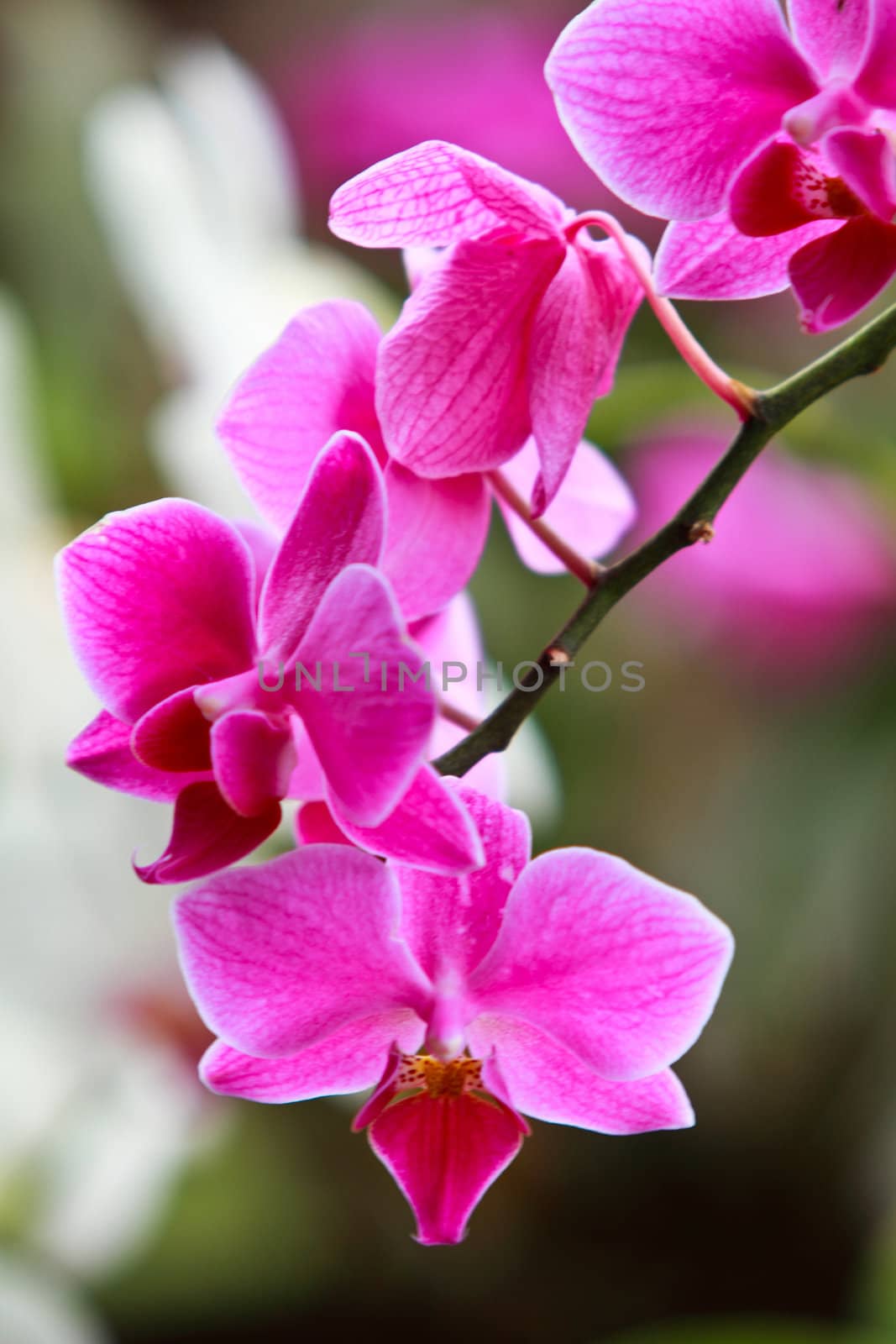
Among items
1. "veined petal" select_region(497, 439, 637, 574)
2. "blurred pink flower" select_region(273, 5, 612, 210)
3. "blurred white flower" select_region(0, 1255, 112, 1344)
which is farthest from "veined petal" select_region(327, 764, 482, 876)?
"blurred pink flower" select_region(273, 5, 612, 210)

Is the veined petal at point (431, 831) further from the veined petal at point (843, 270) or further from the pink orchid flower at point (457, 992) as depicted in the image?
the veined petal at point (843, 270)

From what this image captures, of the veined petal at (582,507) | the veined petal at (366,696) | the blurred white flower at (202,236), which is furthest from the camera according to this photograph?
the blurred white flower at (202,236)

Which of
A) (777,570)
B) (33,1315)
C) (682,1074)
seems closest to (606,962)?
(33,1315)

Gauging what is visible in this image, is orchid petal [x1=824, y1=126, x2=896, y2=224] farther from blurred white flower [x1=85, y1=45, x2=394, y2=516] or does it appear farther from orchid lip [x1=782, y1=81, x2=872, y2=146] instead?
blurred white flower [x1=85, y1=45, x2=394, y2=516]

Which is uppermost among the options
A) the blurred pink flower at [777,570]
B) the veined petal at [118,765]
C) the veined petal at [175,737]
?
the veined petal at [175,737]

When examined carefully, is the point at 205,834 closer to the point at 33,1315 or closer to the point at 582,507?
the point at 582,507

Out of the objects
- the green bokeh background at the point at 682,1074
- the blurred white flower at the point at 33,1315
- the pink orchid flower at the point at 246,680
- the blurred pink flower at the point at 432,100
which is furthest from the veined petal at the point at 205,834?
the blurred pink flower at the point at 432,100

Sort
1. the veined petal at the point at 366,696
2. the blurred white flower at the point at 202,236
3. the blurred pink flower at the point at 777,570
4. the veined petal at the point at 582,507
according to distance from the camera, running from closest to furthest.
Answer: the veined petal at the point at 366,696 → the veined petal at the point at 582,507 → the blurred white flower at the point at 202,236 → the blurred pink flower at the point at 777,570
